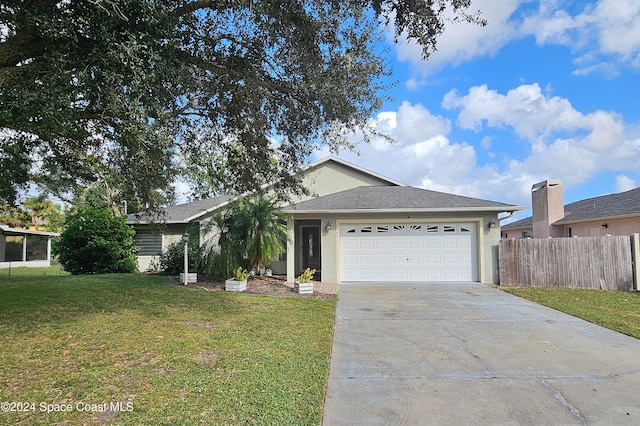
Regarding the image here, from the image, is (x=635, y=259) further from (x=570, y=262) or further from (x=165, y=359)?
(x=165, y=359)

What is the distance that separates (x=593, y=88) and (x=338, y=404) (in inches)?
570

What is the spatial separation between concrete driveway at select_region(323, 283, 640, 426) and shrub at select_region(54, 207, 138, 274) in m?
11.8

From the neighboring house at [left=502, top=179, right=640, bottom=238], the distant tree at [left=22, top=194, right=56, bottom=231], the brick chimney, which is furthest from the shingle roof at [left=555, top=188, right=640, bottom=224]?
the distant tree at [left=22, top=194, right=56, bottom=231]

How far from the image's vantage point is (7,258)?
2556 cm

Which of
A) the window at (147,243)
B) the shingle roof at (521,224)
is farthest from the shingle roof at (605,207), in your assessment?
the window at (147,243)

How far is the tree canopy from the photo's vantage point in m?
4.93

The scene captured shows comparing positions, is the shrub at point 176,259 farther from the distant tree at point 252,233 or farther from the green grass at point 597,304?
the green grass at point 597,304

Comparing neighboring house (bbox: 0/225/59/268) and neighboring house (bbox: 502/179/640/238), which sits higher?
neighboring house (bbox: 502/179/640/238)

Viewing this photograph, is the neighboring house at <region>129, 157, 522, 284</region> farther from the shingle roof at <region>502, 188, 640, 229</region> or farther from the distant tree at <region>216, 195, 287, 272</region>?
the shingle roof at <region>502, 188, 640, 229</region>

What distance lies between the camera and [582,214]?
22062 millimetres

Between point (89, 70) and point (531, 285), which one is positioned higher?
point (89, 70)

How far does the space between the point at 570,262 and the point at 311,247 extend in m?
9.69

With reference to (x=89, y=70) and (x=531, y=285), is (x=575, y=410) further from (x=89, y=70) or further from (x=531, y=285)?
(x=531, y=285)

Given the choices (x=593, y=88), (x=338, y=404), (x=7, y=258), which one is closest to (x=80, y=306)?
(x=338, y=404)
